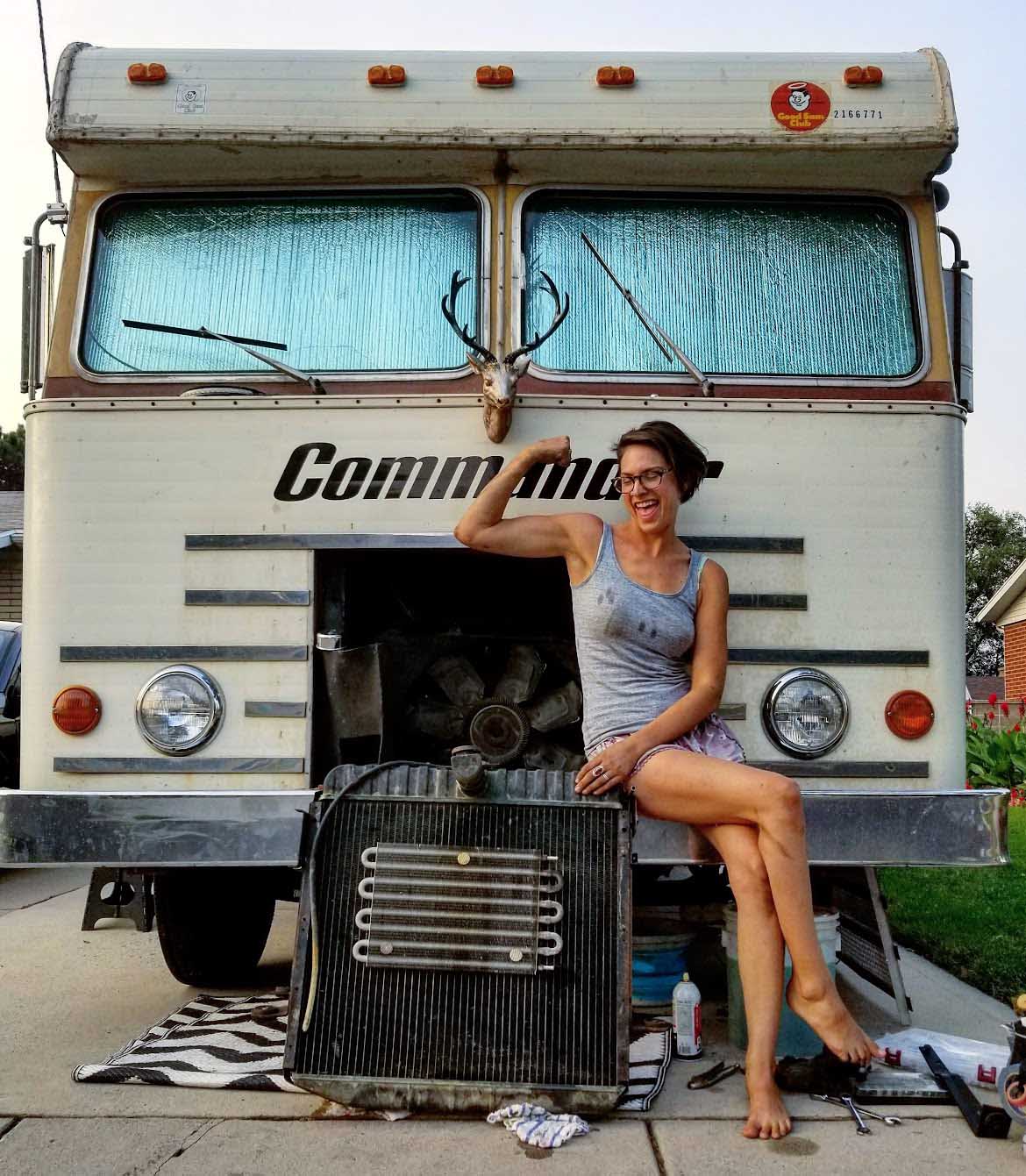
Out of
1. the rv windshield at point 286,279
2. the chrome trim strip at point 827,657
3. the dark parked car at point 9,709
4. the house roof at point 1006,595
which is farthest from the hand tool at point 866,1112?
the house roof at point 1006,595

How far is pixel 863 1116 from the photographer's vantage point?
3547 millimetres

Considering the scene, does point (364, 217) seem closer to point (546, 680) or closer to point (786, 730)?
point (546, 680)

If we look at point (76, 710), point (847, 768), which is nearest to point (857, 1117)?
point (847, 768)

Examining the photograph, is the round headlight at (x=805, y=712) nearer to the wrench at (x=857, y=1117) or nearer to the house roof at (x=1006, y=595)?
the wrench at (x=857, y=1117)

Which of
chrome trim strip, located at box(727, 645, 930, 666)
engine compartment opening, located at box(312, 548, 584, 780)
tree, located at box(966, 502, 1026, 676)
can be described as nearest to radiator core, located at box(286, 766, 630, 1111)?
engine compartment opening, located at box(312, 548, 584, 780)

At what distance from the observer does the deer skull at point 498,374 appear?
416cm

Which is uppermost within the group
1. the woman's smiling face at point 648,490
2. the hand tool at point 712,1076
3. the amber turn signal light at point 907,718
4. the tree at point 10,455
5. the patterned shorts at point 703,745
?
the tree at point 10,455

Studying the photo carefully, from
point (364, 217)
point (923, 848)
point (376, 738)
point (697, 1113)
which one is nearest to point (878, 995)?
point (923, 848)

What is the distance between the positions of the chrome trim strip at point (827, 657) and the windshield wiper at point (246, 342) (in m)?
1.62

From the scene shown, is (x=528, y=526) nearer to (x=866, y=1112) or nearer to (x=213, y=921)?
(x=866, y=1112)

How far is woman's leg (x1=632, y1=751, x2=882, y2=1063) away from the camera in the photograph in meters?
3.47

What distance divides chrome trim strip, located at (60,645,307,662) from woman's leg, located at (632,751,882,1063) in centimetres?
141

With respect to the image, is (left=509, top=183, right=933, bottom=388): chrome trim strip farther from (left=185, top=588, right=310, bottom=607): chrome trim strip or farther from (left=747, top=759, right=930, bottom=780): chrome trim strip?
(left=747, top=759, right=930, bottom=780): chrome trim strip

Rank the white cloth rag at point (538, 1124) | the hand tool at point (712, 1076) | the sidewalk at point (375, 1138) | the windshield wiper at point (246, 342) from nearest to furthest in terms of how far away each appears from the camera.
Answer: the sidewalk at point (375, 1138) < the white cloth rag at point (538, 1124) < the hand tool at point (712, 1076) < the windshield wiper at point (246, 342)
